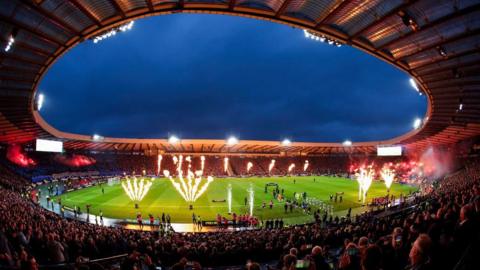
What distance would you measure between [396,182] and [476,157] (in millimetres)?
18647

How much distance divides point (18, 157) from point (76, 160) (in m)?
16.1

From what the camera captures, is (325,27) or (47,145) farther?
(47,145)

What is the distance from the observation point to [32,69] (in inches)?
1141

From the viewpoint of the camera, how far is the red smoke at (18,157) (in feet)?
205

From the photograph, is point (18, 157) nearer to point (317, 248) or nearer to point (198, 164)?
point (198, 164)

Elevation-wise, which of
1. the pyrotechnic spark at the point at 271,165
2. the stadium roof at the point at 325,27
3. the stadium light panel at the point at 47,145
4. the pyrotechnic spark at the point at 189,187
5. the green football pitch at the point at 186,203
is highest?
the stadium roof at the point at 325,27

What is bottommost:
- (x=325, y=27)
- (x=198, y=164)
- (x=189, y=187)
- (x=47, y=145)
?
(x=189, y=187)

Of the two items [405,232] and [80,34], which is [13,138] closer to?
[80,34]

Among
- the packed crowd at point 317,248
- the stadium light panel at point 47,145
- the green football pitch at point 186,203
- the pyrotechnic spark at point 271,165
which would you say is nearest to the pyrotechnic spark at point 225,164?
the pyrotechnic spark at point 271,165

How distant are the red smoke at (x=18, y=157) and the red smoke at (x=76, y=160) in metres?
8.16

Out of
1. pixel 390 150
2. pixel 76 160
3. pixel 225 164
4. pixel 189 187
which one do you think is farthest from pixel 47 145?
pixel 390 150

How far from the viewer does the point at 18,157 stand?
A: 6456 cm

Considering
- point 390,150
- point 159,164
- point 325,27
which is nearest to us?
point 325,27

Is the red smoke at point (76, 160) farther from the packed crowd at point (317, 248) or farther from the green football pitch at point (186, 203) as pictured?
the packed crowd at point (317, 248)
